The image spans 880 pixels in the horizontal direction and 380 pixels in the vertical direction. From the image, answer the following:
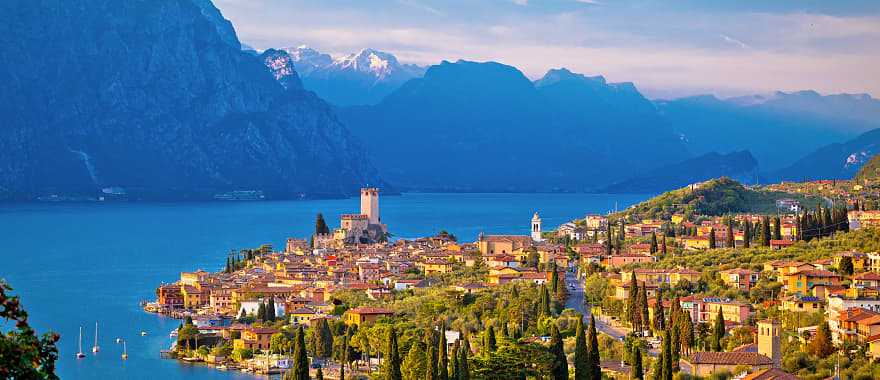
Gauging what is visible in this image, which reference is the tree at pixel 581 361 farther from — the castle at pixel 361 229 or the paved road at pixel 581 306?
the castle at pixel 361 229

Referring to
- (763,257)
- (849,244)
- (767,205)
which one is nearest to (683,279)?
(763,257)

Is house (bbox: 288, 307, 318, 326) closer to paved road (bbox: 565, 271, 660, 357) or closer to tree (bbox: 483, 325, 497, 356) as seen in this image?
paved road (bbox: 565, 271, 660, 357)

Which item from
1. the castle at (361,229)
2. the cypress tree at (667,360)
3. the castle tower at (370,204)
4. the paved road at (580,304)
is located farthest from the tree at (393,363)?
the castle tower at (370,204)

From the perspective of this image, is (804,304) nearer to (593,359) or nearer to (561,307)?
(593,359)

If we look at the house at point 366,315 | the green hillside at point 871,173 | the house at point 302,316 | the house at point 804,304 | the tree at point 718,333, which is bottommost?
the house at point 302,316

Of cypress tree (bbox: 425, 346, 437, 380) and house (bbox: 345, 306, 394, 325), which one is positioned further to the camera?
house (bbox: 345, 306, 394, 325)

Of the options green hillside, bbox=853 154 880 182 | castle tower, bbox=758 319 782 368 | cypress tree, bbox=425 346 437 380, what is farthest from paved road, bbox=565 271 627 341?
green hillside, bbox=853 154 880 182
